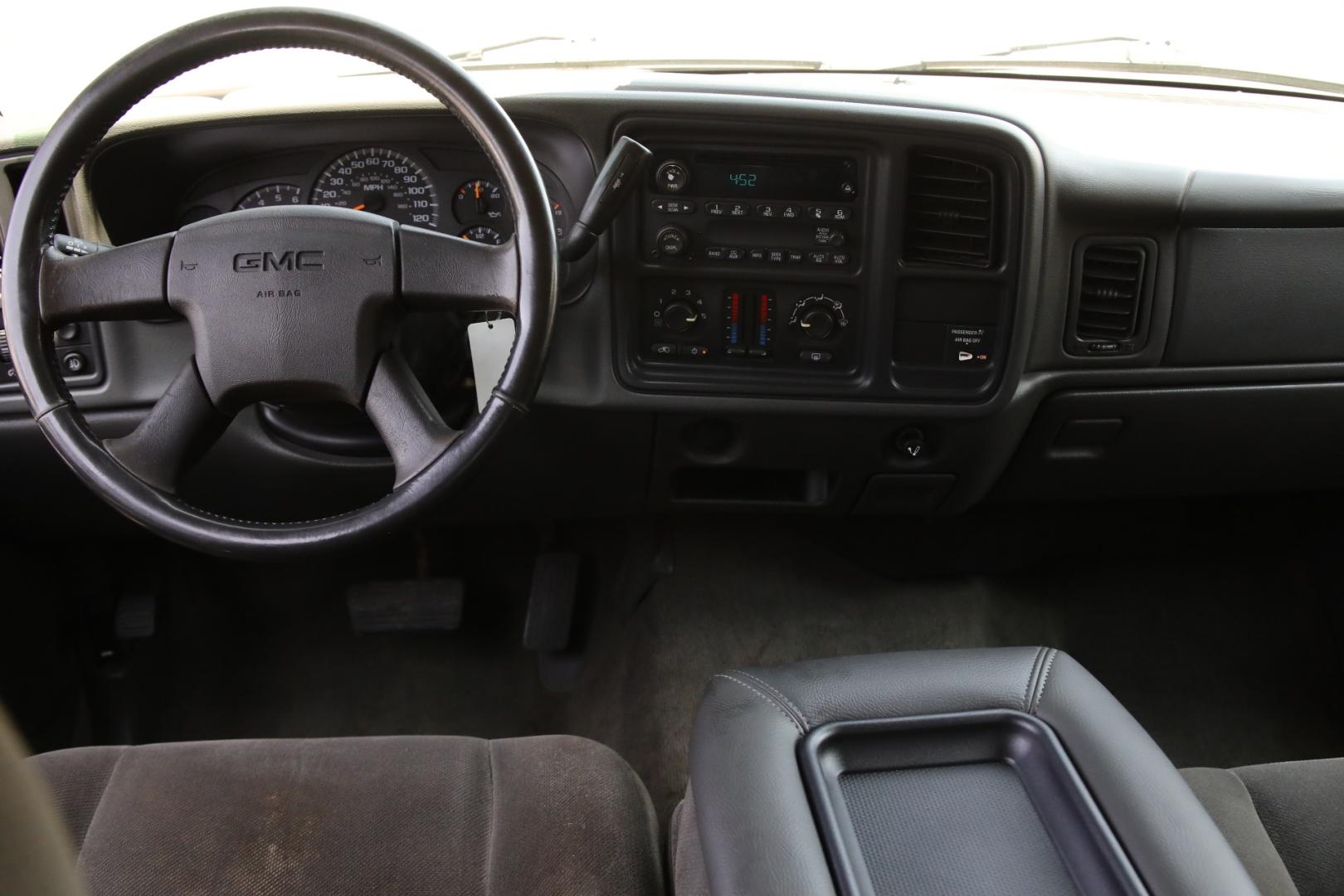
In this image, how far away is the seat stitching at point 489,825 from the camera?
108 centimetres

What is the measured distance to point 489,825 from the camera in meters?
1.15

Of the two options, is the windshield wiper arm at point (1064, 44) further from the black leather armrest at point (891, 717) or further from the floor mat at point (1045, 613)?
the black leather armrest at point (891, 717)

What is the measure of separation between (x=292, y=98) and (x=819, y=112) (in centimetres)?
65

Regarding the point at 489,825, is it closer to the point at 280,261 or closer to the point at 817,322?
the point at 280,261

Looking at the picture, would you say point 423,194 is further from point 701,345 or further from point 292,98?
point 701,345

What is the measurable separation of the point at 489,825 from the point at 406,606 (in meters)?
0.87

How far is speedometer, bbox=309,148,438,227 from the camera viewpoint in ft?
4.60

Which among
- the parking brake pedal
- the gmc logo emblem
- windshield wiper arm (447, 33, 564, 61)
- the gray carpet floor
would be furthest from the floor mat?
the gmc logo emblem

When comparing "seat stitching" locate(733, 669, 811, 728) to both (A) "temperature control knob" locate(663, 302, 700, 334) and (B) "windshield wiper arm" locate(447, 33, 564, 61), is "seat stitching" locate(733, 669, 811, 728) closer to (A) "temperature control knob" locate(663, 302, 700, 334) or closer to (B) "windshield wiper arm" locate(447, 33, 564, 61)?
(A) "temperature control knob" locate(663, 302, 700, 334)

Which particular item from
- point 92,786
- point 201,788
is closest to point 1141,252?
point 201,788

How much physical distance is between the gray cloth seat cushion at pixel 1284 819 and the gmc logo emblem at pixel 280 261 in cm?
110

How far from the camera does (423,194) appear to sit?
141 cm

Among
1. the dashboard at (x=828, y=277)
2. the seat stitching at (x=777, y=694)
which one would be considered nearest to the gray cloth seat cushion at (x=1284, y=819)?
the seat stitching at (x=777, y=694)

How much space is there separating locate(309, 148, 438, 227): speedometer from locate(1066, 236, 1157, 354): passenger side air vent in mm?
874
